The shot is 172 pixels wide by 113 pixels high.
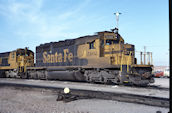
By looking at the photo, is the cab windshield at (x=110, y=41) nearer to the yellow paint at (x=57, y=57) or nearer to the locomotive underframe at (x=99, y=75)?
the locomotive underframe at (x=99, y=75)

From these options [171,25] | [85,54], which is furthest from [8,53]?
[171,25]

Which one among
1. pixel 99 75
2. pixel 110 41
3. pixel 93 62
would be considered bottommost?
pixel 99 75

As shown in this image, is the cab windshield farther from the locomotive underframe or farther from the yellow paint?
the yellow paint

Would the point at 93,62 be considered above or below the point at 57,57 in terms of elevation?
below

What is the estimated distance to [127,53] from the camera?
11.6m

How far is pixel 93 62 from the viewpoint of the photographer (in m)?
12.5

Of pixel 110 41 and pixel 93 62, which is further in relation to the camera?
pixel 93 62

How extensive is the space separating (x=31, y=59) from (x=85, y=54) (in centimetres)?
951

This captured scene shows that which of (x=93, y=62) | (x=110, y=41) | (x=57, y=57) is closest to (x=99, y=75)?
(x=93, y=62)

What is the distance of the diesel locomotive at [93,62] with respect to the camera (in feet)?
35.1

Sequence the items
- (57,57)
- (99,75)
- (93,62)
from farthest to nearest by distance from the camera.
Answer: (57,57), (93,62), (99,75)

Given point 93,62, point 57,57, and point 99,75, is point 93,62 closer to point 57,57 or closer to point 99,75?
point 99,75

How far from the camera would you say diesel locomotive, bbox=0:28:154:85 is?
10.7 m

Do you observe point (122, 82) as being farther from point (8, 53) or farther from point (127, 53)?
point (8, 53)
